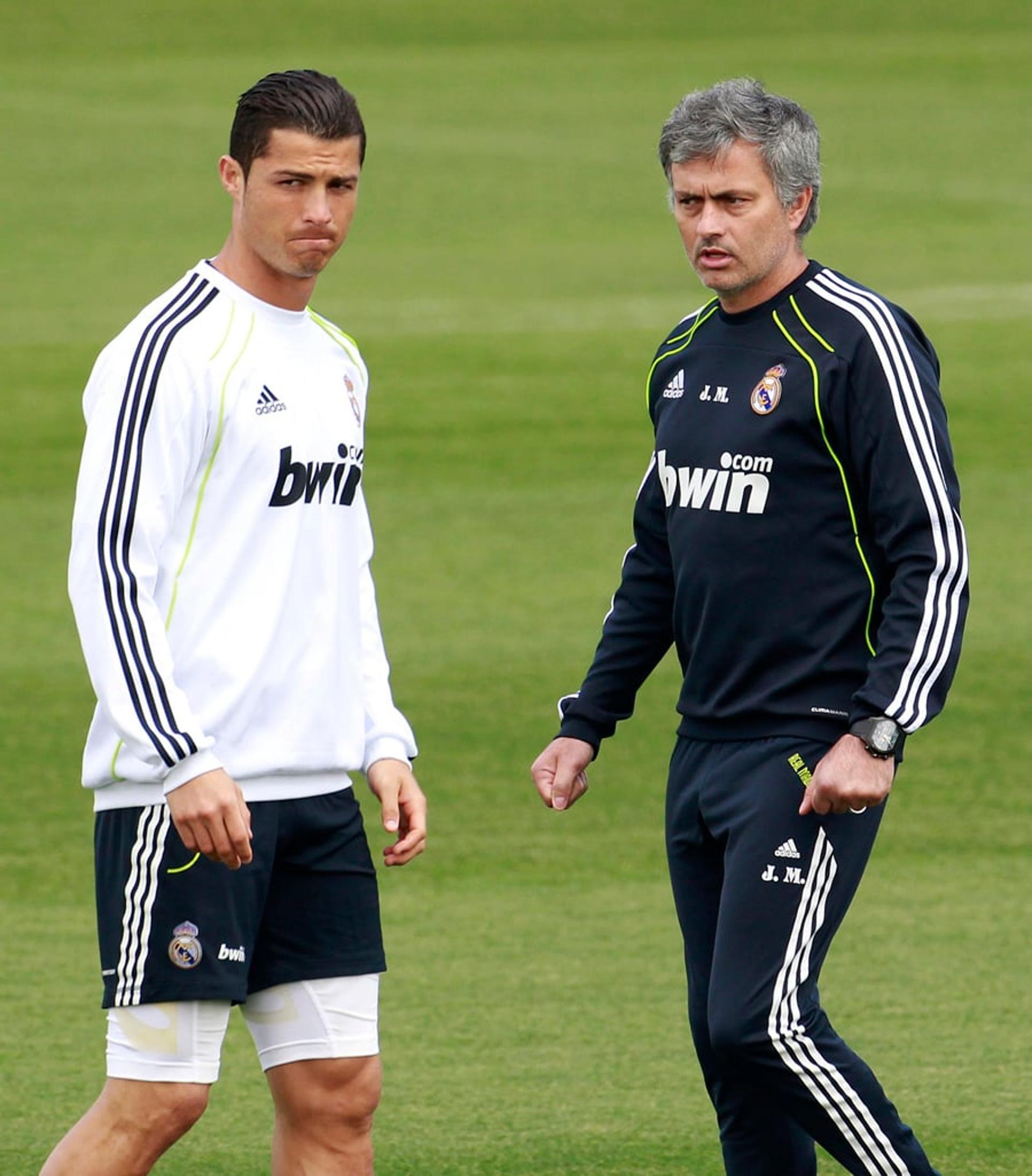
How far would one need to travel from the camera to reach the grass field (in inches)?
249

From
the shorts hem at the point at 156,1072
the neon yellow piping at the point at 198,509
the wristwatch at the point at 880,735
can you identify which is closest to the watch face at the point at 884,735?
the wristwatch at the point at 880,735

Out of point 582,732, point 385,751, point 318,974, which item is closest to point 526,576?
point 582,732

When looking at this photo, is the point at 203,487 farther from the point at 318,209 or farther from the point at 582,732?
→ the point at 582,732

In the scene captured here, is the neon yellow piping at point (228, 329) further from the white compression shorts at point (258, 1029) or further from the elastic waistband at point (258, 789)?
the white compression shorts at point (258, 1029)

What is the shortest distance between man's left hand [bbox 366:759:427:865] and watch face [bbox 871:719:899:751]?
85 centimetres

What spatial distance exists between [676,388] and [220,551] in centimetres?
103

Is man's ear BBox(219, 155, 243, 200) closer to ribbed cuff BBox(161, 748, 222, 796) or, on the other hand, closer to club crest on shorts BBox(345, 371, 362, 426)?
club crest on shorts BBox(345, 371, 362, 426)

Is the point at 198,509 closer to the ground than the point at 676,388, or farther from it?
closer to the ground

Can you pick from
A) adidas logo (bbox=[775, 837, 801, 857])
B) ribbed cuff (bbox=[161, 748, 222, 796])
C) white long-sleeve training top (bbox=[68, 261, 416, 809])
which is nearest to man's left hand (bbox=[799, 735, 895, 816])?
adidas logo (bbox=[775, 837, 801, 857])

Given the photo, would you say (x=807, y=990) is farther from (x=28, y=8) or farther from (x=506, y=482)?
(x=28, y=8)

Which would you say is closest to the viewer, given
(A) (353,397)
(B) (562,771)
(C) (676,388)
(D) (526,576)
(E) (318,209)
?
(E) (318,209)

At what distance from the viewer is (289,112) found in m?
4.40

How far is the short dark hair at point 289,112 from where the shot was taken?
440 cm

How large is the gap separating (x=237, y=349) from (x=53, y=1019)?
10.2ft
